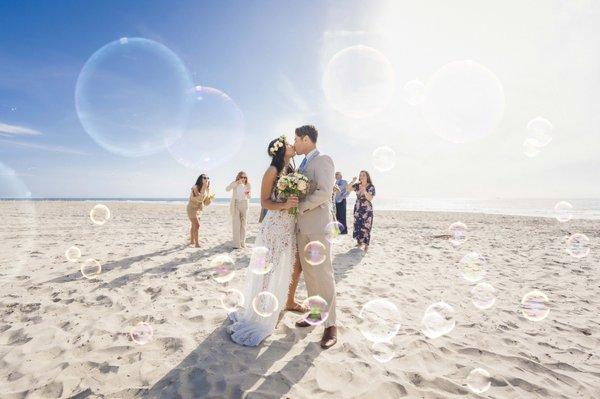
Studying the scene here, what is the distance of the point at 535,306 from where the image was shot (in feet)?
18.7

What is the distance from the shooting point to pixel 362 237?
10.8 metres

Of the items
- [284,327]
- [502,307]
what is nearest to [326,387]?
[284,327]

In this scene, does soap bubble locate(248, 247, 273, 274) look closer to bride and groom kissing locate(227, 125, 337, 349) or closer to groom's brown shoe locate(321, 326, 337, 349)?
bride and groom kissing locate(227, 125, 337, 349)

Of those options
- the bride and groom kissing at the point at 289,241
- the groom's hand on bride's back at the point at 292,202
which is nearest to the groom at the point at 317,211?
the bride and groom kissing at the point at 289,241

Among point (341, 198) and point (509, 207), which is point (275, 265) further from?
point (509, 207)

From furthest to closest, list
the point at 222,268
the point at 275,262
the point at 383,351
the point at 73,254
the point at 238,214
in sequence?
the point at 238,214 → the point at 73,254 → the point at 222,268 → the point at 275,262 → the point at 383,351

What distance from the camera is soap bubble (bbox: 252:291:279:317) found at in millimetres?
4336

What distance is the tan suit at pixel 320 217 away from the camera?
4133 millimetres

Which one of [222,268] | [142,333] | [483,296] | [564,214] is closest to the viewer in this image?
[142,333]

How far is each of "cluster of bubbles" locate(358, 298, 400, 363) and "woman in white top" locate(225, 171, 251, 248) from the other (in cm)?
586

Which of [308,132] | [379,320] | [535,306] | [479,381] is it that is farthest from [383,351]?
[535,306]

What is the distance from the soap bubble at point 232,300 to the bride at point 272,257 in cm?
44

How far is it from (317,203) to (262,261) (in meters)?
1.25

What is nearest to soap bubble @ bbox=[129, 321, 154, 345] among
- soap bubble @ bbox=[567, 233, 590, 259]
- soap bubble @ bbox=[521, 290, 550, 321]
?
soap bubble @ bbox=[521, 290, 550, 321]
